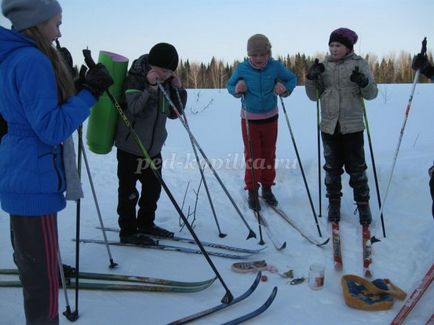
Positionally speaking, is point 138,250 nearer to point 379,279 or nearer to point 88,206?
point 88,206

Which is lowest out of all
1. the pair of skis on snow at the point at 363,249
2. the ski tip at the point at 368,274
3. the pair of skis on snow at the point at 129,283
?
the pair of skis on snow at the point at 129,283

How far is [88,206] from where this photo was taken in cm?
521

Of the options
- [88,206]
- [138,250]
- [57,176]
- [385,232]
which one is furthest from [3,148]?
[385,232]

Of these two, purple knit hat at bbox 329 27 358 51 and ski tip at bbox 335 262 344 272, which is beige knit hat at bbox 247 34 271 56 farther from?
ski tip at bbox 335 262 344 272

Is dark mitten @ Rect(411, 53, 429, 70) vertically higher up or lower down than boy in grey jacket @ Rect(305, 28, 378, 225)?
higher up

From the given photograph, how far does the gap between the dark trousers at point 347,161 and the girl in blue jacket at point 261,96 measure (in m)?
0.80

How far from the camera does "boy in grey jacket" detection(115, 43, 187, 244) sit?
11.7 ft

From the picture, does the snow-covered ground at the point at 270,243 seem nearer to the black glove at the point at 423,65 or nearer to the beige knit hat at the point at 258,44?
the black glove at the point at 423,65

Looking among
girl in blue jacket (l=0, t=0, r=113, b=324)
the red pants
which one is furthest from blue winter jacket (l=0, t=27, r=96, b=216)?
the red pants

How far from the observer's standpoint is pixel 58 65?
6.91 feet

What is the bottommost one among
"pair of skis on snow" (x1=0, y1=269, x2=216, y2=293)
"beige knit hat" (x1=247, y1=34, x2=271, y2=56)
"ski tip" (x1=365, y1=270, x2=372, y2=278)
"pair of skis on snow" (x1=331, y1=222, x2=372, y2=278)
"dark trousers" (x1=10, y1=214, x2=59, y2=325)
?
"pair of skis on snow" (x1=0, y1=269, x2=216, y2=293)

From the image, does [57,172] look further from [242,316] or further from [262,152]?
[262,152]

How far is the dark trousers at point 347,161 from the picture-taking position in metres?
4.30

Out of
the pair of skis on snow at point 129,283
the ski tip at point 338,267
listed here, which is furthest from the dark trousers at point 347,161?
the pair of skis on snow at point 129,283
